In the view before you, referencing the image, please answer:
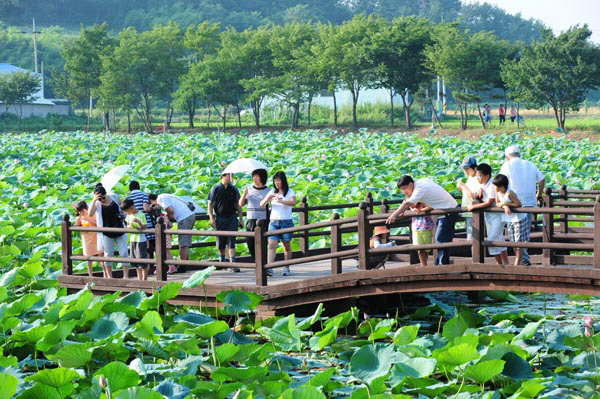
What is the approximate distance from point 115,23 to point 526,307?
373 ft

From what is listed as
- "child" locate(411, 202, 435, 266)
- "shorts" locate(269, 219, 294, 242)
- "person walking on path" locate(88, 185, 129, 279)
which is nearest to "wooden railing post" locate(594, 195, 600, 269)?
"child" locate(411, 202, 435, 266)

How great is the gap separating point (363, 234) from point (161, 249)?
197cm

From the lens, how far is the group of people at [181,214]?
9.34m

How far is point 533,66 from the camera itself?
38.0m

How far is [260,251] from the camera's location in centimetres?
863

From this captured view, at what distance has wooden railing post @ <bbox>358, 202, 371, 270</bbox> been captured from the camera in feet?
27.5

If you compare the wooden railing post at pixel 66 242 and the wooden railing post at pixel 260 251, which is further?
the wooden railing post at pixel 66 242

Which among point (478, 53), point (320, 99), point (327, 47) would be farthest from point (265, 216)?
point (320, 99)

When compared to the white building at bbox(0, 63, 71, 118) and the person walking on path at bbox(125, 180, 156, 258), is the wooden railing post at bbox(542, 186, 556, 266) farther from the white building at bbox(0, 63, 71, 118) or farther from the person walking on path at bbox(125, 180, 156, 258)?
the white building at bbox(0, 63, 71, 118)

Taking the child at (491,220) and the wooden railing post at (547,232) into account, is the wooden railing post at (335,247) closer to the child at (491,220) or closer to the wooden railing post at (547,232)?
the child at (491,220)

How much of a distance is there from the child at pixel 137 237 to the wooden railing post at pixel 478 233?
3.32m

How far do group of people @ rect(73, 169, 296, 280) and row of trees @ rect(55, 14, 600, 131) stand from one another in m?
29.8

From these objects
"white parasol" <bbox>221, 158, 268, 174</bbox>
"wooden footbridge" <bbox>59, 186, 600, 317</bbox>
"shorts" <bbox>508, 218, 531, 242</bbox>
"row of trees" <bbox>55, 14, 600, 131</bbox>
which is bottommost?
"wooden footbridge" <bbox>59, 186, 600, 317</bbox>

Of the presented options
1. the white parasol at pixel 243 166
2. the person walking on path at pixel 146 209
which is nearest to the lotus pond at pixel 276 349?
the person walking on path at pixel 146 209
